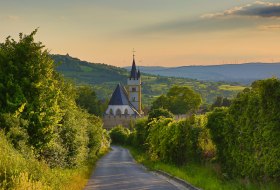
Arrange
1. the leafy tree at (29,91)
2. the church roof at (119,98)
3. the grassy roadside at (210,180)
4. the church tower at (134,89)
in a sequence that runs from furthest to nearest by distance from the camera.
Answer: the church tower at (134,89) < the church roof at (119,98) < the leafy tree at (29,91) < the grassy roadside at (210,180)

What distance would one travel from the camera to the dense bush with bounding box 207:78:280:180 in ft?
55.7

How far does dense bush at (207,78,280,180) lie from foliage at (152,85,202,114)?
104 metres

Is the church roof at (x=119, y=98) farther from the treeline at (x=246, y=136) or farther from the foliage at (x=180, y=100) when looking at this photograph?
the treeline at (x=246, y=136)

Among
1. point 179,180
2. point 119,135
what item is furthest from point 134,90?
point 179,180

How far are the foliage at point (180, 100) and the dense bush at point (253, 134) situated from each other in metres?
104

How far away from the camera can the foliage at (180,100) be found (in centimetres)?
12744

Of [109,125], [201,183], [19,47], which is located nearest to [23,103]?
[19,47]

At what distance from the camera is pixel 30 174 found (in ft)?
44.5

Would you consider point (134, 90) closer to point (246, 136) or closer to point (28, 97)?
point (28, 97)

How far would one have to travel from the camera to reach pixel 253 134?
1867 centimetres

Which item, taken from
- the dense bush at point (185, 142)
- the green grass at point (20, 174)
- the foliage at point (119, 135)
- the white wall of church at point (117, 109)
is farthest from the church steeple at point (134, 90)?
the green grass at point (20, 174)

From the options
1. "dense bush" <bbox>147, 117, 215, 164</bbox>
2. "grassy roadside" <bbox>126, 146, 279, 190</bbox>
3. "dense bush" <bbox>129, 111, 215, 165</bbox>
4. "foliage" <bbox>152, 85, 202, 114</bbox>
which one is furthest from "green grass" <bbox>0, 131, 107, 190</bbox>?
"foliage" <bbox>152, 85, 202, 114</bbox>

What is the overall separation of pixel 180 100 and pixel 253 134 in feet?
367

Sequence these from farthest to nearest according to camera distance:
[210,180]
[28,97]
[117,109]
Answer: [117,109] → [210,180] → [28,97]
